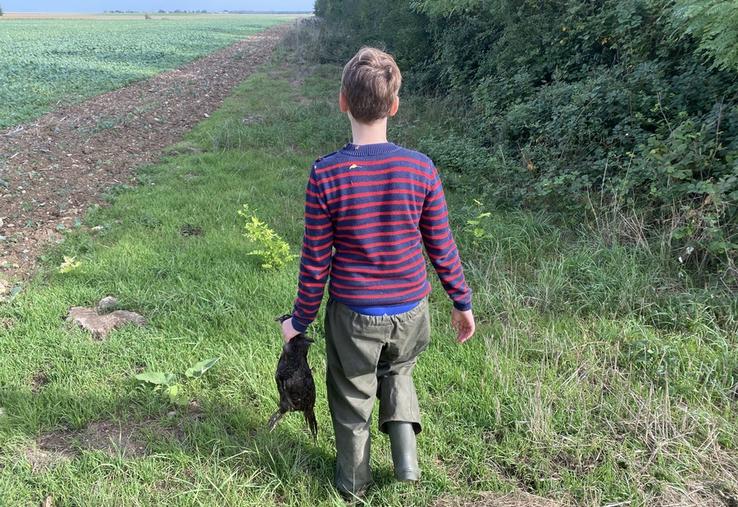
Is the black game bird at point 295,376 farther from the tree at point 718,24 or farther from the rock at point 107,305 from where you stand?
the tree at point 718,24

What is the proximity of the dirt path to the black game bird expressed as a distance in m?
3.34

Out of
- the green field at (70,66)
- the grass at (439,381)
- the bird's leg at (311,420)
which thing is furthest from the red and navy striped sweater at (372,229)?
the green field at (70,66)

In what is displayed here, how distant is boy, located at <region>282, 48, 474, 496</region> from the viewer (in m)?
1.86

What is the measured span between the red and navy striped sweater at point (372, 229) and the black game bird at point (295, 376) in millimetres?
167

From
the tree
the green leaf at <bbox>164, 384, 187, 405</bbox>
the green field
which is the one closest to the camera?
the green leaf at <bbox>164, 384, 187, 405</bbox>

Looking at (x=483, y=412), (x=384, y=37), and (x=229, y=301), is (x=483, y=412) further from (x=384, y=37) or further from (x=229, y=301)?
(x=384, y=37)

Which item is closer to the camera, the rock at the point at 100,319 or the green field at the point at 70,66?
the rock at the point at 100,319

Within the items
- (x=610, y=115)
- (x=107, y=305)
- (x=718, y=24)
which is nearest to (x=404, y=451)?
(x=107, y=305)

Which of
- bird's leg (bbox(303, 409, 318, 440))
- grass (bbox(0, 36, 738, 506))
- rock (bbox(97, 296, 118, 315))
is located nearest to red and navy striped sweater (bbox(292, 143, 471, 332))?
bird's leg (bbox(303, 409, 318, 440))

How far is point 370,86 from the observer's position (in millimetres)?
1790

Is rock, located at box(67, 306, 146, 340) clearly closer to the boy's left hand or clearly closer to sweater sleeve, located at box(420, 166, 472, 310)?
the boy's left hand

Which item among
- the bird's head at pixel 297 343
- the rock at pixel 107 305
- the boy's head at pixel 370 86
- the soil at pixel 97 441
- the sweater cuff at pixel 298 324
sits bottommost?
the soil at pixel 97 441

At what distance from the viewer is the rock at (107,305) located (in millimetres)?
3855

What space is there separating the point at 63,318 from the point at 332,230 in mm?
2841
